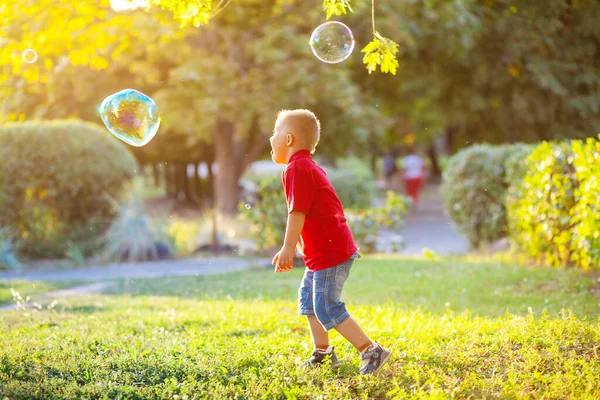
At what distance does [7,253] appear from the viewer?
38.0ft

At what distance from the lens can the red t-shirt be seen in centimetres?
436

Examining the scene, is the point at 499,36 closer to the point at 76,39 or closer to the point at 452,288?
the point at 76,39

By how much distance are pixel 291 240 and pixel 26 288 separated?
19.3 feet

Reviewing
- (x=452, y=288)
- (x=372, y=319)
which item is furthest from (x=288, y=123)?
(x=452, y=288)

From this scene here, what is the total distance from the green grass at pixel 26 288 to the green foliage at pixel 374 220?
468 centimetres

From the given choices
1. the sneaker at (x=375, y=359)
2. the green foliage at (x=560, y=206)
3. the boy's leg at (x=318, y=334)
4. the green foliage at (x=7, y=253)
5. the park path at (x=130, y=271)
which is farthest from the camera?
the green foliage at (x=7, y=253)

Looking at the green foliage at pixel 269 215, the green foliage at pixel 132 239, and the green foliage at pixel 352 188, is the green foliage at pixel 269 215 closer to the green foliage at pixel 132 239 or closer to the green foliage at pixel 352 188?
the green foliage at pixel 132 239

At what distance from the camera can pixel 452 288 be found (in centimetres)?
787

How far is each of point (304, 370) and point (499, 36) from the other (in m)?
19.1

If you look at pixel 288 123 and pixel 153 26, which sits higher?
pixel 153 26

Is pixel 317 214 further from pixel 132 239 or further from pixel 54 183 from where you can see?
pixel 54 183

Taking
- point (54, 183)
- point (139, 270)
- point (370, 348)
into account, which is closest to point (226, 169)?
point (54, 183)

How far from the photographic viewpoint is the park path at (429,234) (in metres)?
13.8

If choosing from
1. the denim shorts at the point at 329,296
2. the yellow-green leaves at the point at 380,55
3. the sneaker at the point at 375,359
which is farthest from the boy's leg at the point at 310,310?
the yellow-green leaves at the point at 380,55
